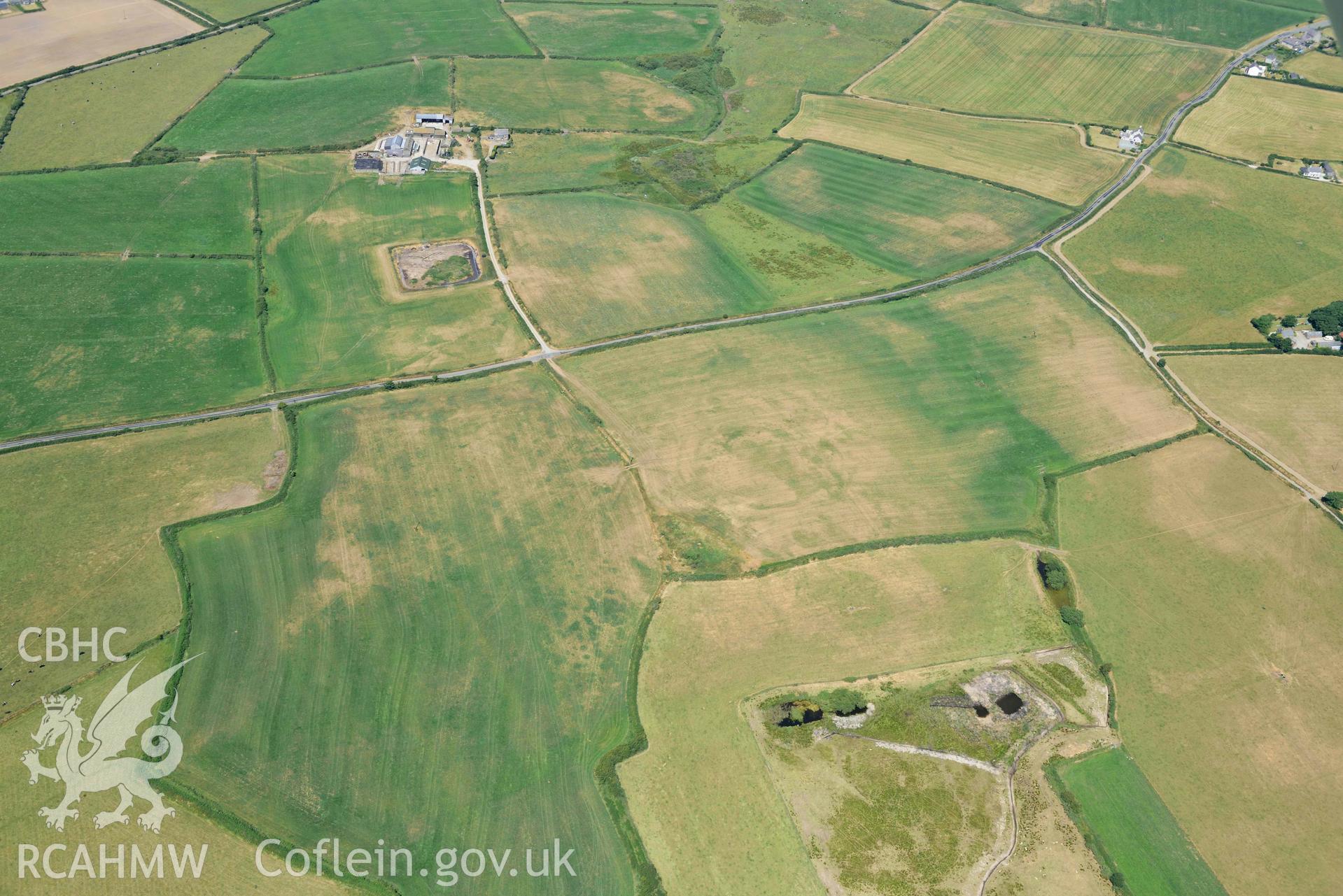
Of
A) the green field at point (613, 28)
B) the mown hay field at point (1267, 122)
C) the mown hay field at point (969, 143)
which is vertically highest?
the green field at point (613, 28)

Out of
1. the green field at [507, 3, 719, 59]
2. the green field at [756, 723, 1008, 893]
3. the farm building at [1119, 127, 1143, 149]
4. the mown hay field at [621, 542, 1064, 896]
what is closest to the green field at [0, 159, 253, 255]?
the green field at [507, 3, 719, 59]

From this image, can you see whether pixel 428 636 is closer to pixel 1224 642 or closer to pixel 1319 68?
pixel 1224 642

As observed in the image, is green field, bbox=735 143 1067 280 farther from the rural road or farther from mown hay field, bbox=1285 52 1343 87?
mown hay field, bbox=1285 52 1343 87

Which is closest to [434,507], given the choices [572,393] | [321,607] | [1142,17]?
[321,607]

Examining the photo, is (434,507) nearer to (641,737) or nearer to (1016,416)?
(641,737)

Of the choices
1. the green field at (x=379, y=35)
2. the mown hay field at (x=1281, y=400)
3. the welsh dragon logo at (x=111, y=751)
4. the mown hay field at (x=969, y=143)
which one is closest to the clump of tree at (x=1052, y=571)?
the mown hay field at (x=1281, y=400)

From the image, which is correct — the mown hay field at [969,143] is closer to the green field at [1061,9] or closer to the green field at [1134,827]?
the green field at [1061,9]

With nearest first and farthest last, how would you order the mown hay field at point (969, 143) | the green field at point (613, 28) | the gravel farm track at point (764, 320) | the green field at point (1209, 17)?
the gravel farm track at point (764, 320)
the mown hay field at point (969, 143)
the green field at point (613, 28)
the green field at point (1209, 17)
